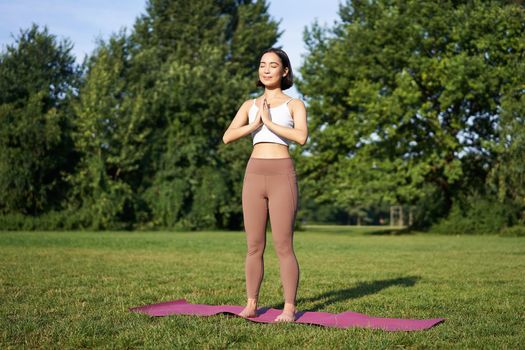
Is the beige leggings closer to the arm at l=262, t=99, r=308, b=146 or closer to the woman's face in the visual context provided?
the arm at l=262, t=99, r=308, b=146

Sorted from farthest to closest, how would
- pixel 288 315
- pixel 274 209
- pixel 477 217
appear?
pixel 477 217 < pixel 274 209 < pixel 288 315

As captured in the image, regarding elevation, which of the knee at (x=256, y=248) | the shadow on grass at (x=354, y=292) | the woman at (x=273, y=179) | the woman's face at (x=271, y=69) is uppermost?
the woman's face at (x=271, y=69)

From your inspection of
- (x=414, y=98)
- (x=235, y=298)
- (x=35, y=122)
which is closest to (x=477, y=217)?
(x=414, y=98)

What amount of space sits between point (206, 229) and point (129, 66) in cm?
1067

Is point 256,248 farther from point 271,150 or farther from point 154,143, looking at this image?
point 154,143

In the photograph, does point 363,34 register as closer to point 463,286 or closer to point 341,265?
point 341,265

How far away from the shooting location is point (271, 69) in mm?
6039

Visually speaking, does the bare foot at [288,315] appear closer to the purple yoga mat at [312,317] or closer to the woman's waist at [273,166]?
the purple yoga mat at [312,317]

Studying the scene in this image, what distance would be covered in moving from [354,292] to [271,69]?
138 inches

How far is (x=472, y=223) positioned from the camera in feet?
95.8

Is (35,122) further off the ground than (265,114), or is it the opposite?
(35,122)

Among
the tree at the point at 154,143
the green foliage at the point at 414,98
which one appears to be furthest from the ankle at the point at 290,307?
the tree at the point at 154,143

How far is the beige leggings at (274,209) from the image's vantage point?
580 cm

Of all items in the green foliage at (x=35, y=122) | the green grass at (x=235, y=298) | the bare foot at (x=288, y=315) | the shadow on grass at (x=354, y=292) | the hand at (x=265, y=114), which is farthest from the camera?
the green foliage at (x=35, y=122)
